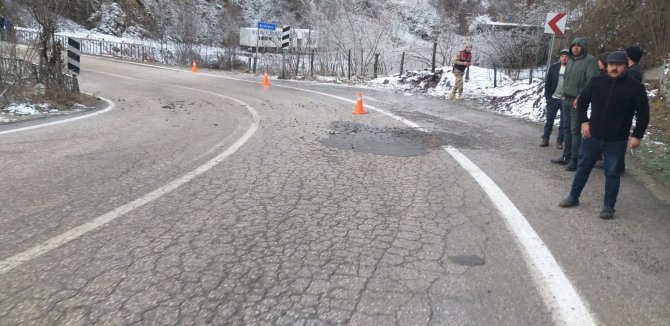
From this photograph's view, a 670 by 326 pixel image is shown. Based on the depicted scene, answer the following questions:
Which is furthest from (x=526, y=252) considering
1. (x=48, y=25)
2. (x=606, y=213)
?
(x=48, y=25)

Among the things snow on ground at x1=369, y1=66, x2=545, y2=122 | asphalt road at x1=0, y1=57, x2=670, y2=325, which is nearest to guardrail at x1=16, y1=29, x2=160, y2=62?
snow on ground at x1=369, y1=66, x2=545, y2=122

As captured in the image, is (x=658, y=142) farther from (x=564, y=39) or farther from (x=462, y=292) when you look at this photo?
(x=564, y=39)

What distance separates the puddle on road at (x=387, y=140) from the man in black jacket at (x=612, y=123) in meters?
2.65

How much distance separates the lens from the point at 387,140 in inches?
331

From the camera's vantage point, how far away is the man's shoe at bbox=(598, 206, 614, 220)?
4.71 meters

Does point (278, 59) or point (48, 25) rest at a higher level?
point (48, 25)

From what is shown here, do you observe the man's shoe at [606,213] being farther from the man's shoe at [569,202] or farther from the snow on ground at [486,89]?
the snow on ground at [486,89]

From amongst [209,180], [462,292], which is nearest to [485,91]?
[209,180]

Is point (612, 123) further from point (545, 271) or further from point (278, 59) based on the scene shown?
point (278, 59)

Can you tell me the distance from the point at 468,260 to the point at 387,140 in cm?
488

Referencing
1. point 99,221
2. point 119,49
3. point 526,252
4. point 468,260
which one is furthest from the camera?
point 119,49

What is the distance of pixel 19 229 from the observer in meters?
3.96

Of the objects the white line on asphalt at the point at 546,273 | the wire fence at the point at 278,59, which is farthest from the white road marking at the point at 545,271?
the wire fence at the point at 278,59

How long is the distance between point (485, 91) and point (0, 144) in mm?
14256
